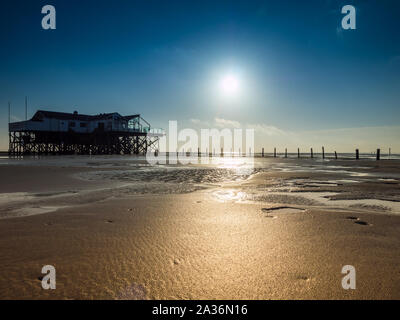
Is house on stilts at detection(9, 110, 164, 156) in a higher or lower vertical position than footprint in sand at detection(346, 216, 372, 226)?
higher

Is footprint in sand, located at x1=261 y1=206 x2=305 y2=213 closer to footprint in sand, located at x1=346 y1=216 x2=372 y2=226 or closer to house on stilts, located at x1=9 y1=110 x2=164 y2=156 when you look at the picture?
footprint in sand, located at x1=346 y1=216 x2=372 y2=226

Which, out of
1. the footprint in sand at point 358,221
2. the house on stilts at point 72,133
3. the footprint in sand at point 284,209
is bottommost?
the footprint in sand at point 284,209

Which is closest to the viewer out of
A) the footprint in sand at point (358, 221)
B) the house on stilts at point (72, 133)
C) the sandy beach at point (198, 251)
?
the sandy beach at point (198, 251)

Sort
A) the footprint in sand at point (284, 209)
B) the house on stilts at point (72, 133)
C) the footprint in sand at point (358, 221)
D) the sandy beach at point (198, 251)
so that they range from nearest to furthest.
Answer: the sandy beach at point (198, 251), the footprint in sand at point (358, 221), the footprint in sand at point (284, 209), the house on stilts at point (72, 133)

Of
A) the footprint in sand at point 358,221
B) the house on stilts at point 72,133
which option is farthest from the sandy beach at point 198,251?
the house on stilts at point 72,133

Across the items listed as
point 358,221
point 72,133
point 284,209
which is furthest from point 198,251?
point 72,133

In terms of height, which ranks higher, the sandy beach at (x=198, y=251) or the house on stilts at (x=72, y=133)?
the house on stilts at (x=72, y=133)

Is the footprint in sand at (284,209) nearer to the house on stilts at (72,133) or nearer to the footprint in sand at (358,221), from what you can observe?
the footprint in sand at (358,221)

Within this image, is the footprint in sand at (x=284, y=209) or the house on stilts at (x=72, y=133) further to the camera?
the house on stilts at (x=72, y=133)

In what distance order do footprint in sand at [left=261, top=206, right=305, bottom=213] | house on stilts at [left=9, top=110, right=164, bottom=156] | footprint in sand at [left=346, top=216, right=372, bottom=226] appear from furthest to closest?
house on stilts at [left=9, top=110, right=164, bottom=156], footprint in sand at [left=261, top=206, right=305, bottom=213], footprint in sand at [left=346, top=216, right=372, bottom=226]

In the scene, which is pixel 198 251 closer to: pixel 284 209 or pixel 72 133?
pixel 284 209

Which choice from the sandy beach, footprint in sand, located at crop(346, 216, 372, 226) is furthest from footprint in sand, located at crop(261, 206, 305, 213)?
footprint in sand, located at crop(346, 216, 372, 226)

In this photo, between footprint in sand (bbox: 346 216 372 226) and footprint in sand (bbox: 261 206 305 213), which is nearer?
footprint in sand (bbox: 346 216 372 226)
